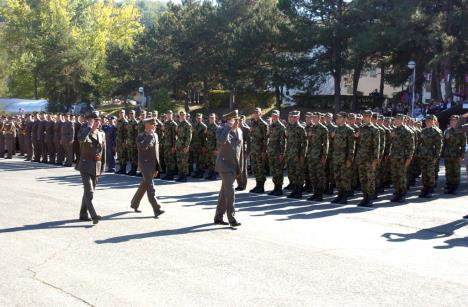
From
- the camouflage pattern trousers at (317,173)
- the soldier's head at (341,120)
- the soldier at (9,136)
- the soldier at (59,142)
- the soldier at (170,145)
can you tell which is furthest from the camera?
the soldier at (9,136)

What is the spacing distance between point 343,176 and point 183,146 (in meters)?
5.47

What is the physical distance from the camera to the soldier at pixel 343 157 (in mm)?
12883

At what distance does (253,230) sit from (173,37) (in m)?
35.0

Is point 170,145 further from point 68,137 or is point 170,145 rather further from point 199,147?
point 68,137

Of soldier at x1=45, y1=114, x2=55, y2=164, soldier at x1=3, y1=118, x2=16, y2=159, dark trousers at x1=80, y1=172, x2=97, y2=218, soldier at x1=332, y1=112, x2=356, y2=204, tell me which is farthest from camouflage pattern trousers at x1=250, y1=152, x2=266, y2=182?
soldier at x1=3, y1=118, x2=16, y2=159

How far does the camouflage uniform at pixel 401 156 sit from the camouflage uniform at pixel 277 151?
99.2 inches

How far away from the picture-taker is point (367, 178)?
12680 mm

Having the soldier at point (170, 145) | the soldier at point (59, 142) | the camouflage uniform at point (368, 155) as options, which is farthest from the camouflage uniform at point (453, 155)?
the soldier at point (59, 142)

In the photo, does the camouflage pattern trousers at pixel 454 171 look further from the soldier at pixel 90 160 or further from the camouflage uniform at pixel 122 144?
the camouflage uniform at pixel 122 144

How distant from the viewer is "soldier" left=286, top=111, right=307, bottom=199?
13883 millimetres

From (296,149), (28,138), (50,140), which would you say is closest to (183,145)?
(296,149)

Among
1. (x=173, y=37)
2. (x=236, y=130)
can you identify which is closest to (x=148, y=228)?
(x=236, y=130)

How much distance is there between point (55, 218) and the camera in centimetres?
1078

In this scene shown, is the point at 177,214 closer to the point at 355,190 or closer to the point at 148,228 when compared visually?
the point at 148,228
